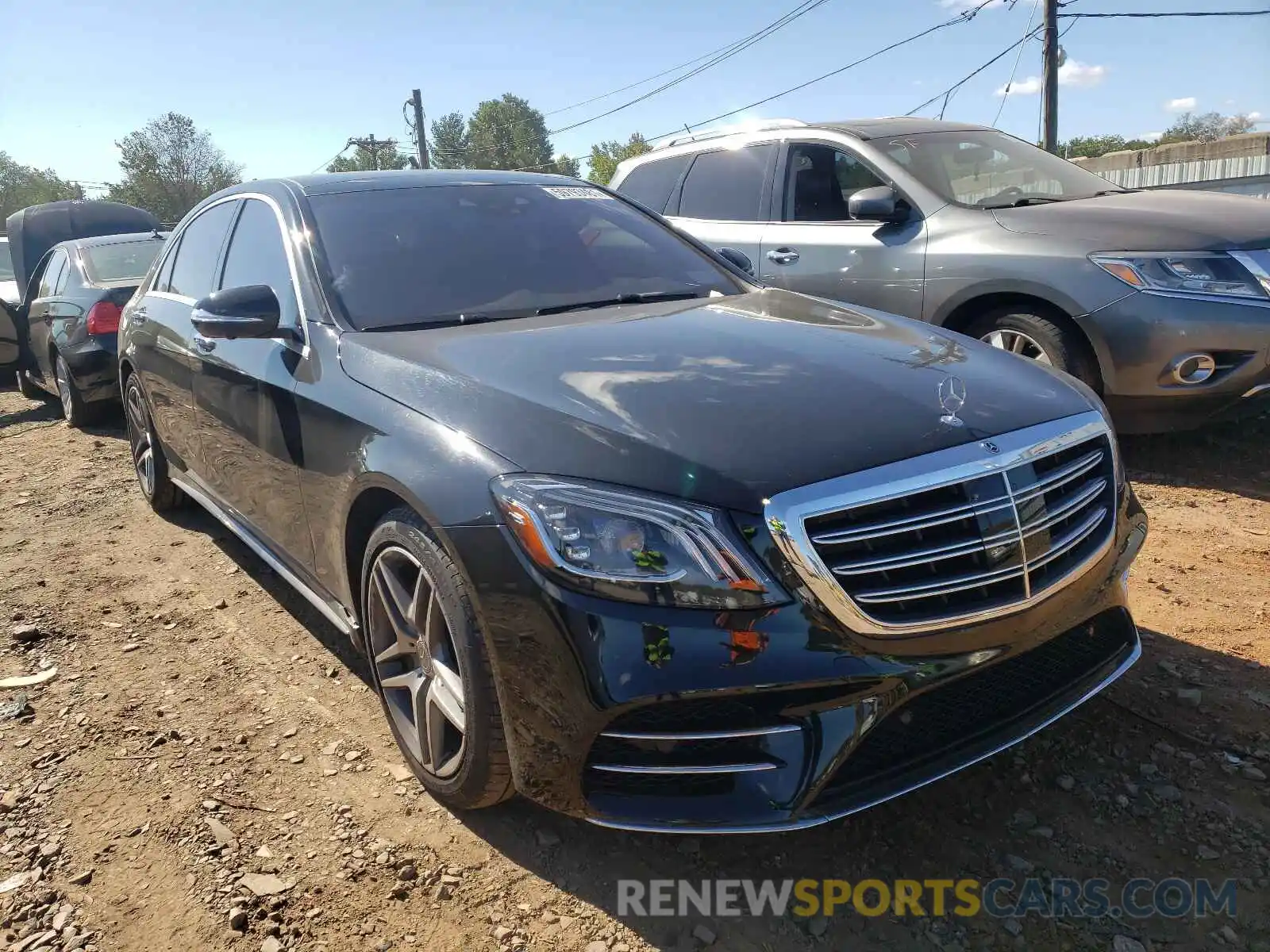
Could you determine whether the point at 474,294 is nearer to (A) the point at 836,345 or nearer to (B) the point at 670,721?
(A) the point at 836,345

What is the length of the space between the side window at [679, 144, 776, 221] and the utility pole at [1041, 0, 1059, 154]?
13.9 meters

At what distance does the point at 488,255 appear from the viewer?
3.20m

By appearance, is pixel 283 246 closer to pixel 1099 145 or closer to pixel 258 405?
pixel 258 405

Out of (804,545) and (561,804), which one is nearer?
(804,545)

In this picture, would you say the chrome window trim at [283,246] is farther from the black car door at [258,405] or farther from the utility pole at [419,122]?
the utility pole at [419,122]

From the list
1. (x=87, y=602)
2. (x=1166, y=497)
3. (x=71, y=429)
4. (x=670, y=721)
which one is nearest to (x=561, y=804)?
(x=670, y=721)

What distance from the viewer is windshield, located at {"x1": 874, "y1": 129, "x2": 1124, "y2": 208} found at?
5320 mm

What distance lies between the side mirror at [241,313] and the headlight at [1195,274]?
3.66 metres

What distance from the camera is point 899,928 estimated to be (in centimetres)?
196

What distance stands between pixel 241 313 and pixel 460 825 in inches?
65.0

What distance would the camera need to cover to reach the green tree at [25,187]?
80125mm

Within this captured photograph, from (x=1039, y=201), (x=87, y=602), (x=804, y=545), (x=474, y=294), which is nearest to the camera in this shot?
(x=804, y=545)

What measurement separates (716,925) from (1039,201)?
455 centimetres

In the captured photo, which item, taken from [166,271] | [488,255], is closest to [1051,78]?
[166,271]
